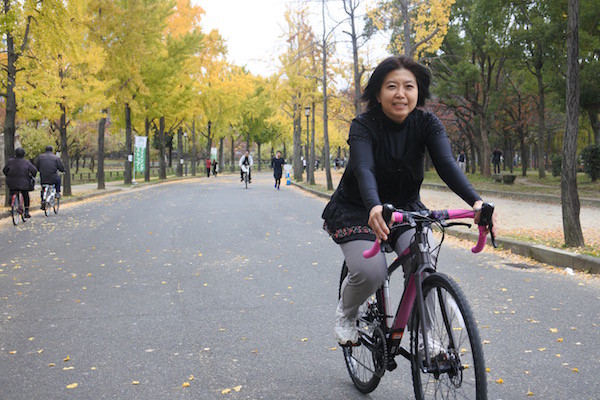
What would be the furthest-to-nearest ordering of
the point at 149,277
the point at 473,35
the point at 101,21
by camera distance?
the point at 473,35 → the point at 101,21 → the point at 149,277

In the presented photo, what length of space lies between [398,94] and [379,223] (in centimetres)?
84

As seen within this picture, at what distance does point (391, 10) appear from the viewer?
20.6 meters

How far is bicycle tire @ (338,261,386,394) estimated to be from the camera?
319 cm

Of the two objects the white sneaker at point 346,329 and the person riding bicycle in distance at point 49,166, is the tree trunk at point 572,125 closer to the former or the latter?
the white sneaker at point 346,329

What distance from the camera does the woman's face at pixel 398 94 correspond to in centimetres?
306

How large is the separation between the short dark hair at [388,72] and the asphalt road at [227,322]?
1.76 m

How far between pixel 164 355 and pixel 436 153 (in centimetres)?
252

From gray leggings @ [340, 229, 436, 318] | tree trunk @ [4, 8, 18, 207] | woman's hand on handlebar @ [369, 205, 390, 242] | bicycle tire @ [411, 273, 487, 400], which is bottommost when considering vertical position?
bicycle tire @ [411, 273, 487, 400]

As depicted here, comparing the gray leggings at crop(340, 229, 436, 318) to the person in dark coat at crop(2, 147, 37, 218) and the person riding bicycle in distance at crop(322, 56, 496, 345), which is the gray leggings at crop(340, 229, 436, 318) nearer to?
the person riding bicycle in distance at crop(322, 56, 496, 345)

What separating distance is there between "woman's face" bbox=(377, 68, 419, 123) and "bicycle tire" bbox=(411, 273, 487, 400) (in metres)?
0.91

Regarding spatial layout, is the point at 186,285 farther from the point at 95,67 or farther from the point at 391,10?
the point at 95,67

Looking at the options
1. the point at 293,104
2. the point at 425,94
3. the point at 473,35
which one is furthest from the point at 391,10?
the point at 425,94

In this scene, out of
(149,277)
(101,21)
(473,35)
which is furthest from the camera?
(473,35)

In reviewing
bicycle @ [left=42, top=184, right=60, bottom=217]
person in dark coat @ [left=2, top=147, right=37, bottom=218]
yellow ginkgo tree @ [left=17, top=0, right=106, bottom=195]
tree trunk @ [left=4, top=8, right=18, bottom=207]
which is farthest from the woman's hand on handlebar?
tree trunk @ [left=4, top=8, right=18, bottom=207]
